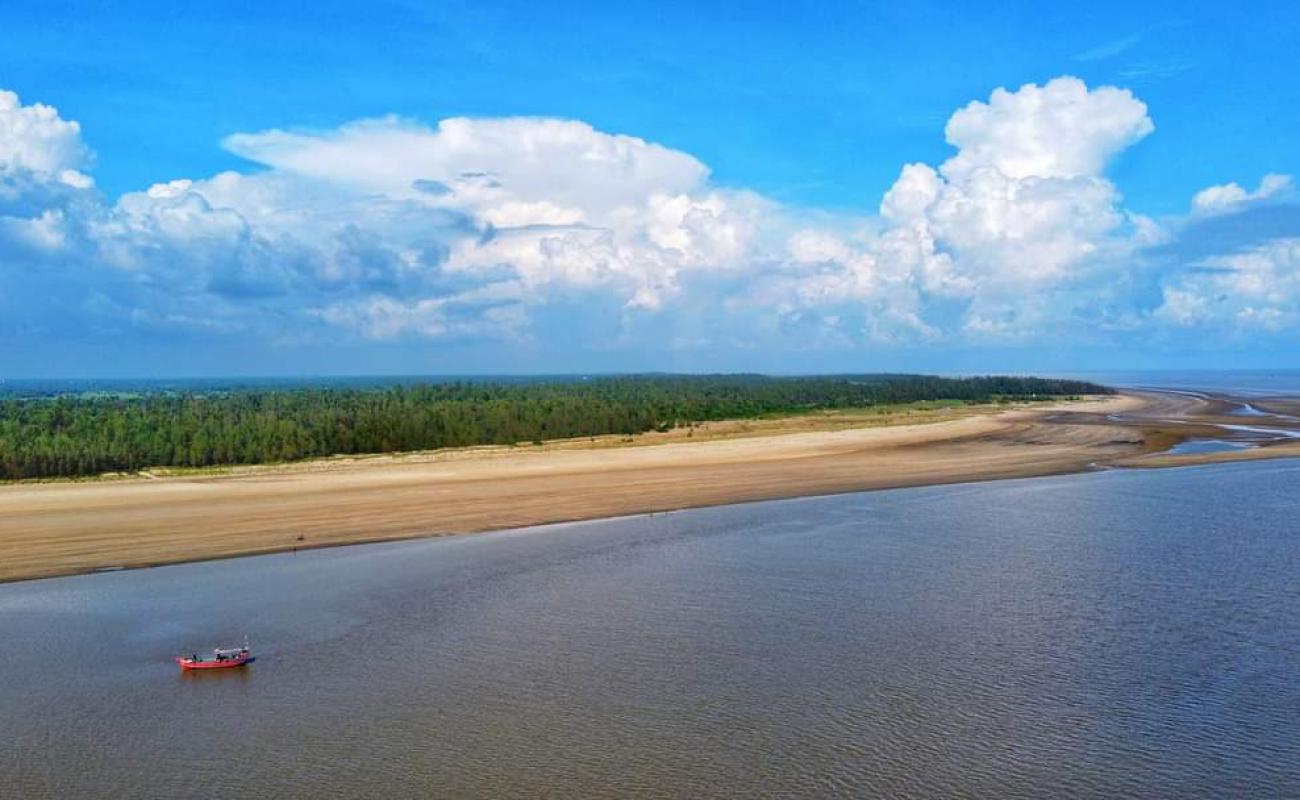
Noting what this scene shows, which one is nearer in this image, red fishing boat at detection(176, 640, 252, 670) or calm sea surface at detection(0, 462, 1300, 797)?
calm sea surface at detection(0, 462, 1300, 797)

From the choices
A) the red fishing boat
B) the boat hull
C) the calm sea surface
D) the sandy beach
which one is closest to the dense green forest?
the sandy beach

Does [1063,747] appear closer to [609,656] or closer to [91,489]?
[609,656]

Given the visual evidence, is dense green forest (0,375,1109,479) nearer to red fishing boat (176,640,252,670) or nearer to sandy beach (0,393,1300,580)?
sandy beach (0,393,1300,580)

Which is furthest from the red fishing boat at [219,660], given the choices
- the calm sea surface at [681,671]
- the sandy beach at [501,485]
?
the sandy beach at [501,485]

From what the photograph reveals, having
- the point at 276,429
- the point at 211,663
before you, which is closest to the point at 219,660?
the point at 211,663

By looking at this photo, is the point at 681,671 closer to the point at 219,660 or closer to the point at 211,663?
the point at 219,660

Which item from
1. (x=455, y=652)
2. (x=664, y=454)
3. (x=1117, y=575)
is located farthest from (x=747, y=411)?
(x=455, y=652)

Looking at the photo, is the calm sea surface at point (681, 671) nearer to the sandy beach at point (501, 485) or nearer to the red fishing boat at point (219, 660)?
the red fishing boat at point (219, 660)
